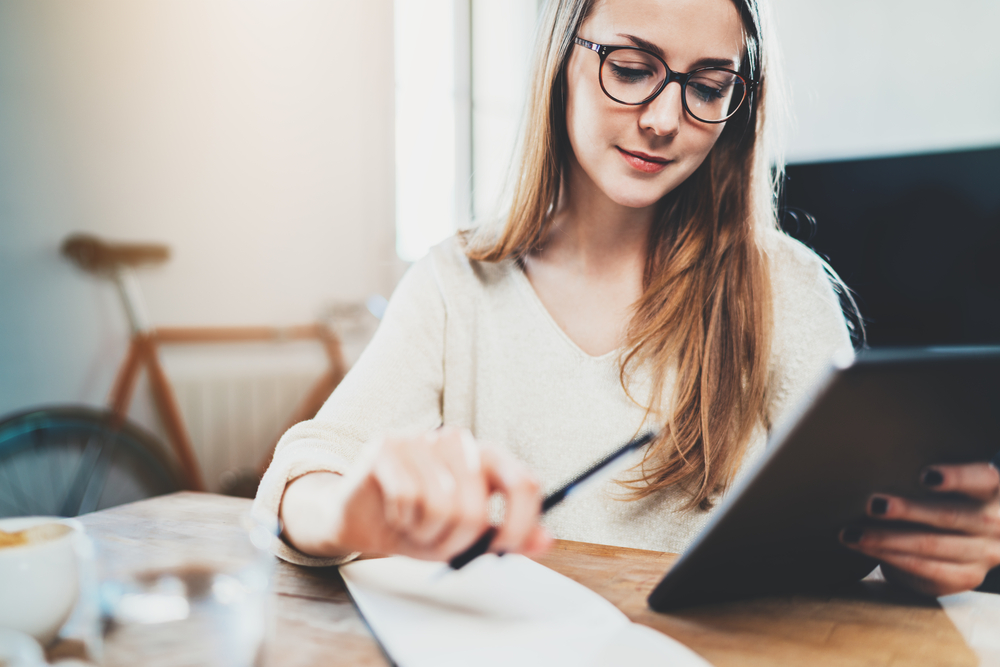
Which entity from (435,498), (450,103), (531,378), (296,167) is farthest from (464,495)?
(450,103)

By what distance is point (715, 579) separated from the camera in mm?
435

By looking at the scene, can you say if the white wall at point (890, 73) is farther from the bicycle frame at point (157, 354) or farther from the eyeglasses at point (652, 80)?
the bicycle frame at point (157, 354)

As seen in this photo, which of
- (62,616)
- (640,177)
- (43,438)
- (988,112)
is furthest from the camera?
(988,112)

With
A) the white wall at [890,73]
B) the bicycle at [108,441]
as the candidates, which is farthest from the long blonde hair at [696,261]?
the white wall at [890,73]

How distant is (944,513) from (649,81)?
1.74ft

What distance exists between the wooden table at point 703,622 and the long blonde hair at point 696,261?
272mm

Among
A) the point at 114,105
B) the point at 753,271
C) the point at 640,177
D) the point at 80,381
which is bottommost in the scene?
the point at 80,381

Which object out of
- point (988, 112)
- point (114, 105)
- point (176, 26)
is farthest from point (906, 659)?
point (988, 112)

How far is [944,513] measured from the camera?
47 centimetres

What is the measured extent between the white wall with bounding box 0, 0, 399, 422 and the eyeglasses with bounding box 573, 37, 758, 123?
142 cm

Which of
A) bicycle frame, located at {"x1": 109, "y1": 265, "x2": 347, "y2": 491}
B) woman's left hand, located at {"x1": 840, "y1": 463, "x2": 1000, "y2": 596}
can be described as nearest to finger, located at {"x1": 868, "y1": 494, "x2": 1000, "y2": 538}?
woman's left hand, located at {"x1": 840, "y1": 463, "x2": 1000, "y2": 596}

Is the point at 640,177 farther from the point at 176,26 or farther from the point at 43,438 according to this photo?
the point at 176,26

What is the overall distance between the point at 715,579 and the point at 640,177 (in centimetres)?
51

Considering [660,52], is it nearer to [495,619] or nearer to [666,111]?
[666,111]
